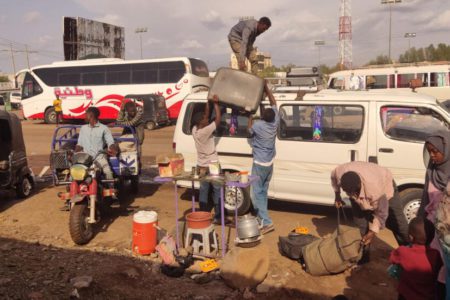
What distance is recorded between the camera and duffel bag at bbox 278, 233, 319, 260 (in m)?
5.32

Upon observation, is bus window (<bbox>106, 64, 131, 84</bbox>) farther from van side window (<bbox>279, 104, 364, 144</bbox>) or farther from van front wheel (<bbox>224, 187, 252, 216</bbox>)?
van side window (<bbox>279, 104, 364, 144</bbox>)

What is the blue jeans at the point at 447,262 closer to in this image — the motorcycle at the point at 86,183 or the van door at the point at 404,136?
the van door at the point at 404,136

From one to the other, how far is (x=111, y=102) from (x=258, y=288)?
20.5 metres

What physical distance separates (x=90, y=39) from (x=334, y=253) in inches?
1387

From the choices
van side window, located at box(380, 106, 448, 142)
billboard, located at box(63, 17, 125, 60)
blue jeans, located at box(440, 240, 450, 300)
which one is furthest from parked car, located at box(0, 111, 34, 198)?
billboard, located at box(63, 17, 125, 60)

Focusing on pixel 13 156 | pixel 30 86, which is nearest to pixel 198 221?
pixel 13 156

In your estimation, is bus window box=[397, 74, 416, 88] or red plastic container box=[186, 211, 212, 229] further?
bus window box=[397, 74, 416, 88]

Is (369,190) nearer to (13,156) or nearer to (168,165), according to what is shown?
(168,165)

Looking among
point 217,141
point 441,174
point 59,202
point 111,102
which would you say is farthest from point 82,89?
point 441,174

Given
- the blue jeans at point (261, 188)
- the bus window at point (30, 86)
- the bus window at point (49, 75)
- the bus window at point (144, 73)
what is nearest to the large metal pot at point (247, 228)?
the blue jeans at point (261, 188)

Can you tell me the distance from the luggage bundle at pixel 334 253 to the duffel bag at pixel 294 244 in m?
0.18

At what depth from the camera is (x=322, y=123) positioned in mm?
6645

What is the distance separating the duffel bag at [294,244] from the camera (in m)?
5.32

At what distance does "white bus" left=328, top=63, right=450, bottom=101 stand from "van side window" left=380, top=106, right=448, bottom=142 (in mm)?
13259
